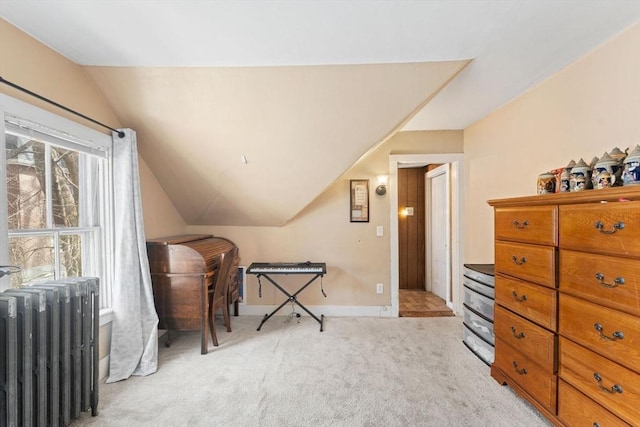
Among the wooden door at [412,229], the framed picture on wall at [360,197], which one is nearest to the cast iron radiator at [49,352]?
the framed picture on wall at [360,197]

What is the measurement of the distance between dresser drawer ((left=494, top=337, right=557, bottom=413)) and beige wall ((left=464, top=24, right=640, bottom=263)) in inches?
48.9

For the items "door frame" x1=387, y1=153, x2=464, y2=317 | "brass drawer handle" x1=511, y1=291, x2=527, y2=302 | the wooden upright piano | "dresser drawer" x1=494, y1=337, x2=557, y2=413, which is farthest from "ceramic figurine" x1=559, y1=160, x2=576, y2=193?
the wooden upright piano

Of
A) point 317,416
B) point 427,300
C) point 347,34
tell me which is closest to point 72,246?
point 317,416

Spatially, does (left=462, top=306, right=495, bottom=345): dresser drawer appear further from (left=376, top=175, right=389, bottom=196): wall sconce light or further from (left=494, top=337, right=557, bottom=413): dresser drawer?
(left=376, top=175, right=389, bottom=196): wall sconce light

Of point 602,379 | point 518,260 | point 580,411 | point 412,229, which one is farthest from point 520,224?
point 412,229

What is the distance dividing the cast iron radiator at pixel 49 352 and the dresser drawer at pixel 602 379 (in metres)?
2.83

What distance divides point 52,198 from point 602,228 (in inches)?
130

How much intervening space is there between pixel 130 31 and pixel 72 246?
1.59m

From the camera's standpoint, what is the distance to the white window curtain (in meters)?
2.14

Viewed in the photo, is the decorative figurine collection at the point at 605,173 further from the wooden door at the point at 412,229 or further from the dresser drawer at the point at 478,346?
the wooden door at the point at 412,229

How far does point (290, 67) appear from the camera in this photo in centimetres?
198

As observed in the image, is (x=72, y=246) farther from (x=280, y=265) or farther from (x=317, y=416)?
(x=317, y=416)

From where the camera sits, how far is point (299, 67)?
198 cm

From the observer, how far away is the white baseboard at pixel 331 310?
3447 millimetres
